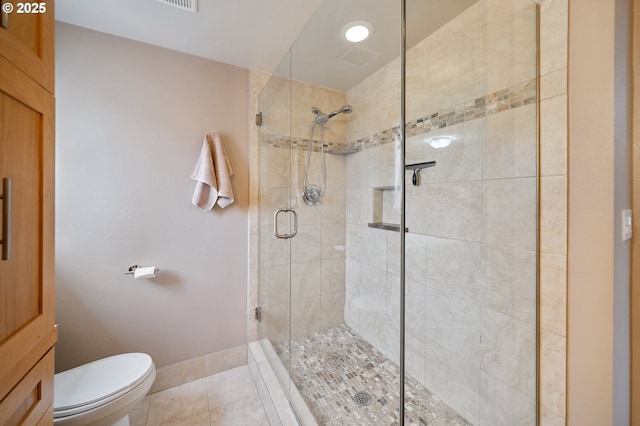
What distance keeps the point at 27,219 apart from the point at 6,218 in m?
0.10

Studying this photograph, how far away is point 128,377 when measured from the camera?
1.26 metres

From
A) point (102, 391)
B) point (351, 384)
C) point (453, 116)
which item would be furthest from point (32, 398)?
point (453, 116)

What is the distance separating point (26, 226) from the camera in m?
0.63

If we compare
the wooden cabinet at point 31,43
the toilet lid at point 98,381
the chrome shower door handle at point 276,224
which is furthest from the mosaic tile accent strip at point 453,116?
the toilet lid at point 98,381

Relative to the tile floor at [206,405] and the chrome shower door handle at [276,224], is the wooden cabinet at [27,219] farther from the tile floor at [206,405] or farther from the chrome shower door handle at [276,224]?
the chrome shower door handle at [276,224]

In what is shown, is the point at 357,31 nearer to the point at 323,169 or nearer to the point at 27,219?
the point at 323,169

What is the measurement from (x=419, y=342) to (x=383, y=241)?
0.58m

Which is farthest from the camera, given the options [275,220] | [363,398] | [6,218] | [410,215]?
[275,220]

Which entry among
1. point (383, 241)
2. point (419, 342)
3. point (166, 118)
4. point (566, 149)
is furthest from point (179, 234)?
point (566, 149)

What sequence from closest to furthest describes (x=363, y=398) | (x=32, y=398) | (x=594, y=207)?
(x=32, y=398) → (x=594, y=207) → (x=363, y=398)

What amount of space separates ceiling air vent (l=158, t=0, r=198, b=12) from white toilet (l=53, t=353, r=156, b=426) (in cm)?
197

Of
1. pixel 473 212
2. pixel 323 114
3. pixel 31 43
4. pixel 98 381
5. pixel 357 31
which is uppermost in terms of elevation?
pixel 357 31

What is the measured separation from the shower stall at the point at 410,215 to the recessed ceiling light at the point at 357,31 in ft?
0.06

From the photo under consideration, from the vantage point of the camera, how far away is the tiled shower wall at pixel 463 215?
0.92 meters
